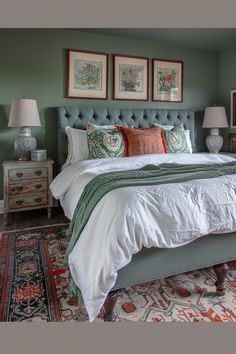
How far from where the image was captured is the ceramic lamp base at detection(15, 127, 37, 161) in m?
3.26

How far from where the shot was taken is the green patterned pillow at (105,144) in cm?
301

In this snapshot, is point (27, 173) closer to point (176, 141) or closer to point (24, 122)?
point (24, 122)

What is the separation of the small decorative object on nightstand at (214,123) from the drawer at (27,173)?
8.55ft

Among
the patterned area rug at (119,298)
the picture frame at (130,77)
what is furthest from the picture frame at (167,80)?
the patterned area rug at (119,298)

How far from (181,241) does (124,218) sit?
407 millimetres

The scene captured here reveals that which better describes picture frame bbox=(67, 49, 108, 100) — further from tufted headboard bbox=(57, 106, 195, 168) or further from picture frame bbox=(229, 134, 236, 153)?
picture frame bbox=(229, 134, 236, 153)

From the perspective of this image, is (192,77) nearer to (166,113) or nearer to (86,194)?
(166,113)

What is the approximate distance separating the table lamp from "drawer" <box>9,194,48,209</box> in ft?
1.64

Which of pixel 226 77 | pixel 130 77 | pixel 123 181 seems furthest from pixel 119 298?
pixel 226 77

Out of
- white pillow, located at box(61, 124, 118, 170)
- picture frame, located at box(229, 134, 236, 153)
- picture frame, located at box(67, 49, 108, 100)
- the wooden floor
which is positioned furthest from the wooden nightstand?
picture frame, located at box(229, 134, 236, 153)

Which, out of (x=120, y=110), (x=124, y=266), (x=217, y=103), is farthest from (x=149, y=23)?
(x=217, y=103)

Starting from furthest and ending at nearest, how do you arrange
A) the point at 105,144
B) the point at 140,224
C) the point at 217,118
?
the point at 217,118, the point at 105,144, the point at 140,224

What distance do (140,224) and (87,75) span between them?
9.50 feet

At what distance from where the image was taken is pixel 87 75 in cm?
372
